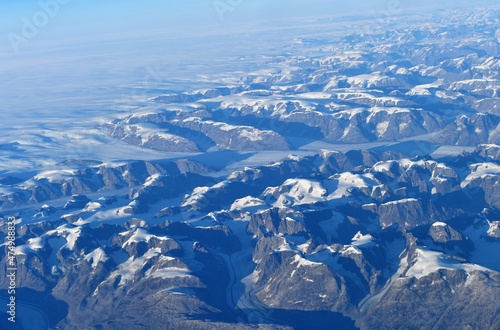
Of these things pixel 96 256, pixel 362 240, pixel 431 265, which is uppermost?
pixel 431 265

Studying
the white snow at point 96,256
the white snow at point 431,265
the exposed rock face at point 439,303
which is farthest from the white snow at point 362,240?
the white snow at point 96,256

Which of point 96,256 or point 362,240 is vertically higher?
point 96,256

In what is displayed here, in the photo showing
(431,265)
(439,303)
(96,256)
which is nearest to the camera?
(439,303)

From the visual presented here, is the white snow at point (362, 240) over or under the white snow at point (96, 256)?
under

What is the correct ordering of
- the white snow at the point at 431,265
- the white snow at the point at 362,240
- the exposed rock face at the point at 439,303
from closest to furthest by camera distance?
1. the exposed rock face at the point at 439,303
2. the white snow at the point at 431,265
3. the white snow at the point at 362,240

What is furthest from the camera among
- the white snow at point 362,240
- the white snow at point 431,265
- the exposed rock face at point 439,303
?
the white snow at point 362,240

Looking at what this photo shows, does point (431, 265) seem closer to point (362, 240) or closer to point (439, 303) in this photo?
point (439, 303)

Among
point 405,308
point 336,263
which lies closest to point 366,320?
point 405,308

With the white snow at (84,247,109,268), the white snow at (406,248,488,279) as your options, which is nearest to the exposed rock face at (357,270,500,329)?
the white snow at (406,248,488,279)

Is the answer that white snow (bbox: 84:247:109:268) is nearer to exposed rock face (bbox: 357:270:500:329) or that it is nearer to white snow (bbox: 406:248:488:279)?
exposed rock face (bbox: 357:270:500:329)

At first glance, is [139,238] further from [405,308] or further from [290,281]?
[405,308]

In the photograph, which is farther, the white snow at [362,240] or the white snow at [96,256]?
the white snow at [96,256]

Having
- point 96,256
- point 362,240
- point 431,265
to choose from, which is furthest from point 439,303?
point 96,256

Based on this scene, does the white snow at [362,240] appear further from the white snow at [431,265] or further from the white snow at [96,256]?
the white snow at [96,256]
